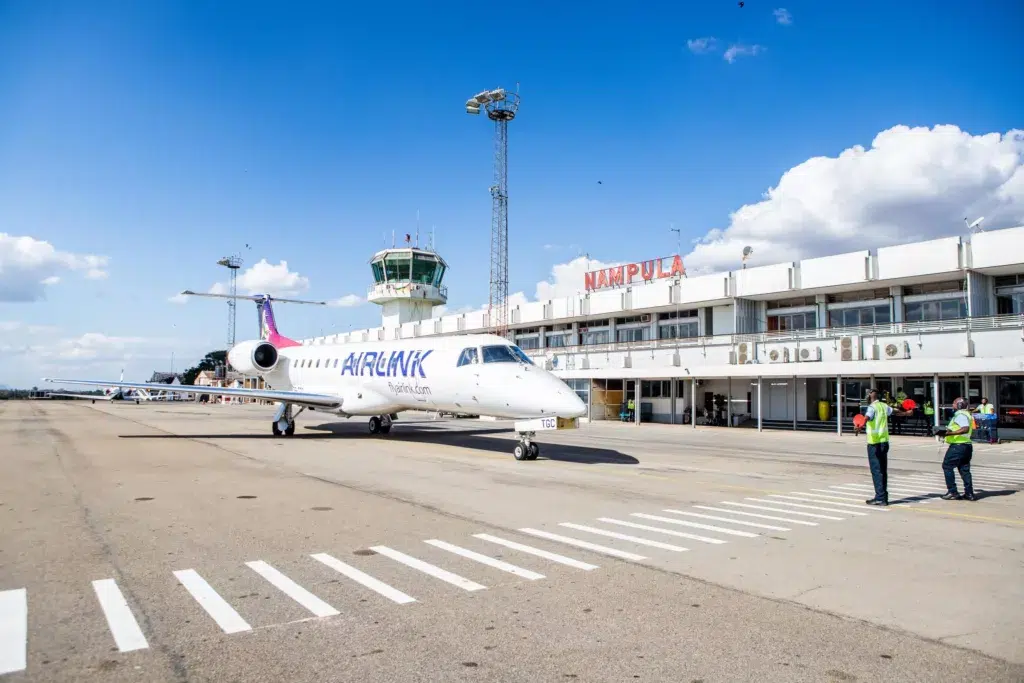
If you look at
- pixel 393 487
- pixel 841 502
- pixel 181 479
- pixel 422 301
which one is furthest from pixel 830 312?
pixel 422 301

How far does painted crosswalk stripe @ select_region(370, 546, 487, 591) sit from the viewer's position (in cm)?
598

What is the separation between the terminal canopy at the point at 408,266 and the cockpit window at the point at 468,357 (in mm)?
42843

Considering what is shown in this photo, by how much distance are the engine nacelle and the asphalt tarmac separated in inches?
599

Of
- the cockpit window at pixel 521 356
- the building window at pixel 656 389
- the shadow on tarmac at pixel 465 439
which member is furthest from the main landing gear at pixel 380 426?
the building window at pixel 656 389

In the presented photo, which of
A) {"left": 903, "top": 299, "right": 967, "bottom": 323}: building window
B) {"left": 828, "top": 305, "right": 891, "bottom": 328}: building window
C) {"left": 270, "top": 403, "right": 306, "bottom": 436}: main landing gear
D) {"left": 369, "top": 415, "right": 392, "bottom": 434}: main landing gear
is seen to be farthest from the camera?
{"left": 828, "top": 305, "right": 891, "bottom": 328}: building window

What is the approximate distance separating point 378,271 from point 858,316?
42916 millimetres

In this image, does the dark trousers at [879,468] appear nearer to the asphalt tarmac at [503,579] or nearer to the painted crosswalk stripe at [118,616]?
the asphalt tarmac at [503,579]

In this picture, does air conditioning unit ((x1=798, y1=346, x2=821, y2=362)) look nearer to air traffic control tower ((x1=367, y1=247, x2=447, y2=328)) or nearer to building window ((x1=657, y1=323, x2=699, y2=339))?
building window ((x1=657, y1=323, x2=699, y2=339))

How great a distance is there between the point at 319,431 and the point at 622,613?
24.0m

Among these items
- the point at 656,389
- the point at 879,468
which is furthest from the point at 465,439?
the point at 656,389

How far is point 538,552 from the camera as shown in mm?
7211

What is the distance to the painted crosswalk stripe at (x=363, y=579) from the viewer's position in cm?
562

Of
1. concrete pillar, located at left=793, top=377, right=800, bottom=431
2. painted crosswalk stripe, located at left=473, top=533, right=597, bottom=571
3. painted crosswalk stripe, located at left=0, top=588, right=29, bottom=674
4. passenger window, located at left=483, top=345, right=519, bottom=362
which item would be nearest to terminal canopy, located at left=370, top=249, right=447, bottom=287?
concrete pillar, located at left=793, top=377, right=800, bottom=431

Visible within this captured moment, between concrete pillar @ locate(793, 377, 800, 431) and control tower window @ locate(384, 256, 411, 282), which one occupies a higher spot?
control tower window @ locate(384, 256, 411, 282)
